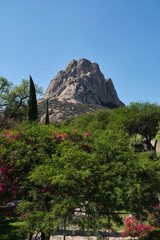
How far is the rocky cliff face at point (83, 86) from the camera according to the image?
122 metres

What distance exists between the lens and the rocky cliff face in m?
122

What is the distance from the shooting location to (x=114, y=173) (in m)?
5.63

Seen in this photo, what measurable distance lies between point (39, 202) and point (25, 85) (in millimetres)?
34864

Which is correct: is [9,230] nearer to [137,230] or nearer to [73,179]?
[137,230]

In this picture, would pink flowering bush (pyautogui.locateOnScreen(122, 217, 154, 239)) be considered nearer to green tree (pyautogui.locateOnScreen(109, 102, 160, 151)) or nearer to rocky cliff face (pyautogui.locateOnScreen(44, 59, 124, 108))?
green tree (pyautogui.locateOnScreen(109, 102, 160, 151))

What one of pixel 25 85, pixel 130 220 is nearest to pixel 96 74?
pixel 25 85

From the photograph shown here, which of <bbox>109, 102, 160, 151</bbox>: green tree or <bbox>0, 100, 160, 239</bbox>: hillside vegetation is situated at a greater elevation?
<bbox>109, 102, 160, 151</bbox>: green tree

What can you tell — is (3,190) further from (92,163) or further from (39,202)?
(92,163)

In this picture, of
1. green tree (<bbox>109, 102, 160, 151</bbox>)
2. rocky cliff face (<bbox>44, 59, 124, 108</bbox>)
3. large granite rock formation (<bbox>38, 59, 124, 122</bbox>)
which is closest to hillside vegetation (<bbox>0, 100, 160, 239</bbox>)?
green tree (<bbox>109, 102, 160, 151</bbox>)

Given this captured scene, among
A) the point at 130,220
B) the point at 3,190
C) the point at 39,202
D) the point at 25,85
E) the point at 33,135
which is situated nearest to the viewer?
the point at 39,202

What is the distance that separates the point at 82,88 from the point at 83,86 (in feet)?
17.4

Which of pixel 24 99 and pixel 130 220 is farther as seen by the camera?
pixel 24 99

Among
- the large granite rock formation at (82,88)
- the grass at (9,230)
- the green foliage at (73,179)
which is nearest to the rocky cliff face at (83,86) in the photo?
the large granite rock formation at (82,88)

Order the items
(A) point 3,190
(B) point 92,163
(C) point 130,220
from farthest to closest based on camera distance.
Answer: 1. (C) point 130,220
2. (A) point 3,190
3. (B) point 92,163
